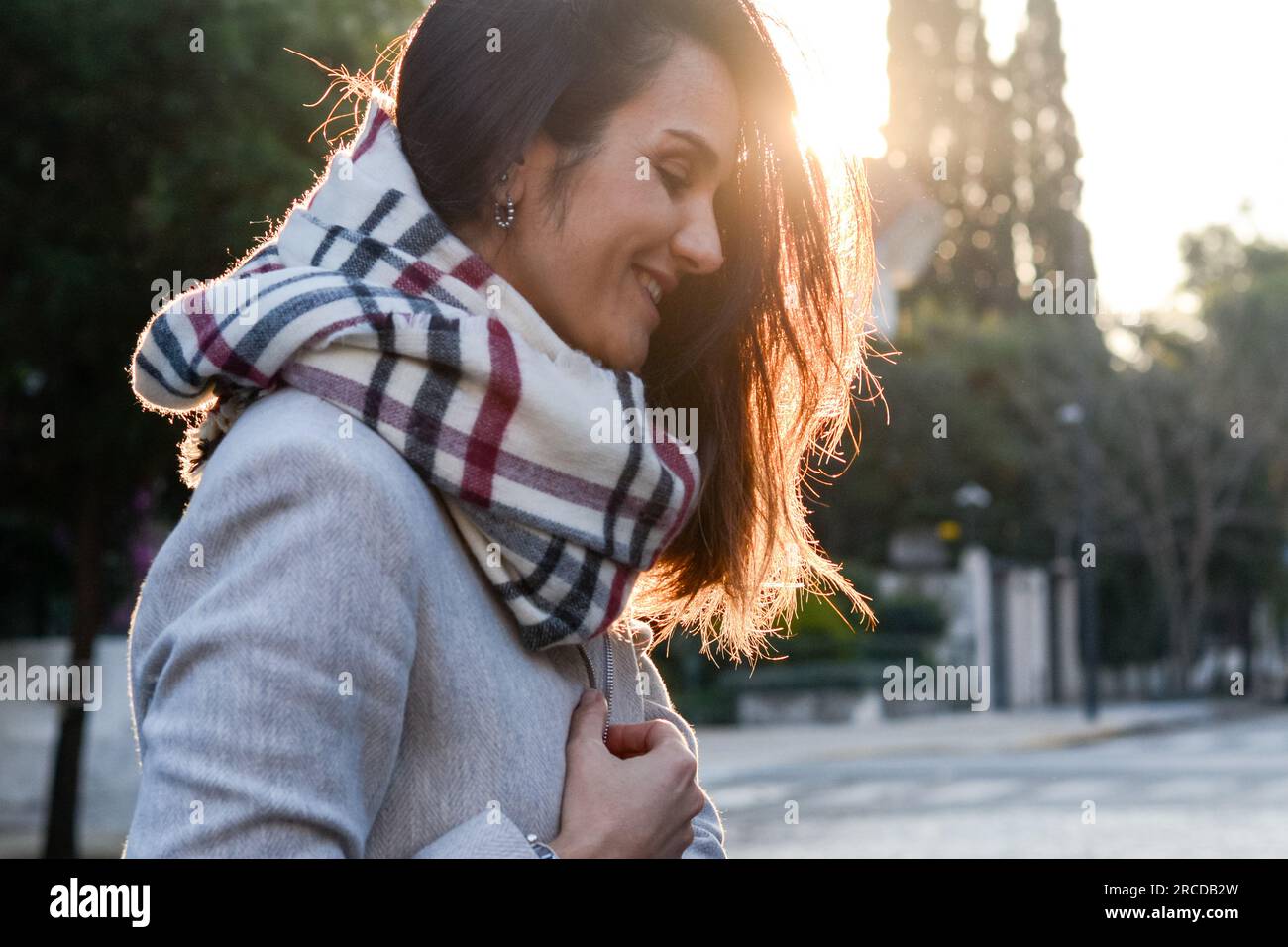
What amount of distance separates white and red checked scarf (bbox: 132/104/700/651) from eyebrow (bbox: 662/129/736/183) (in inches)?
9.3

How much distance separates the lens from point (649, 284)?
1631mm

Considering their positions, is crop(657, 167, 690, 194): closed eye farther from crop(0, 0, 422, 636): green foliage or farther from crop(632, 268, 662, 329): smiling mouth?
crop(0, 0, 422, 636): green foliage

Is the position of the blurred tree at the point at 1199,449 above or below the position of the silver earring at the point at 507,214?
above

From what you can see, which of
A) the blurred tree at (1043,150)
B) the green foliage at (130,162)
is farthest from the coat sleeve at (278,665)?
the blurred tree at (1043,150)

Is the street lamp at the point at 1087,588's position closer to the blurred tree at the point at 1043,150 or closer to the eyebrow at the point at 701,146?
the blurred tree at the point at 1043,150

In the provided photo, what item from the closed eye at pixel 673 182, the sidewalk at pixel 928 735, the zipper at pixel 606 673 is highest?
the closed eye at pixel 673 182

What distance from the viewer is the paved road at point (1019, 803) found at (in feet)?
33.2

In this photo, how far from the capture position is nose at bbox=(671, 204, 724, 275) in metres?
1.61

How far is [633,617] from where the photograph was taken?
181cm

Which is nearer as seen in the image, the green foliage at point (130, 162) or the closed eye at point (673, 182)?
the closed eye at point (673, 182)

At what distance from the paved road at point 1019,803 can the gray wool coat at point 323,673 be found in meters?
3.90

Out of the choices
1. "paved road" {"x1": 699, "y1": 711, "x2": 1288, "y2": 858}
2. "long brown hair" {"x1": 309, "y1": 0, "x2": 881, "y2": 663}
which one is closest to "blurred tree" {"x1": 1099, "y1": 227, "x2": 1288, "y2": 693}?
"paved road" {"x1": 699, "y1": 711, "x2": 1288, "y2": 858}
